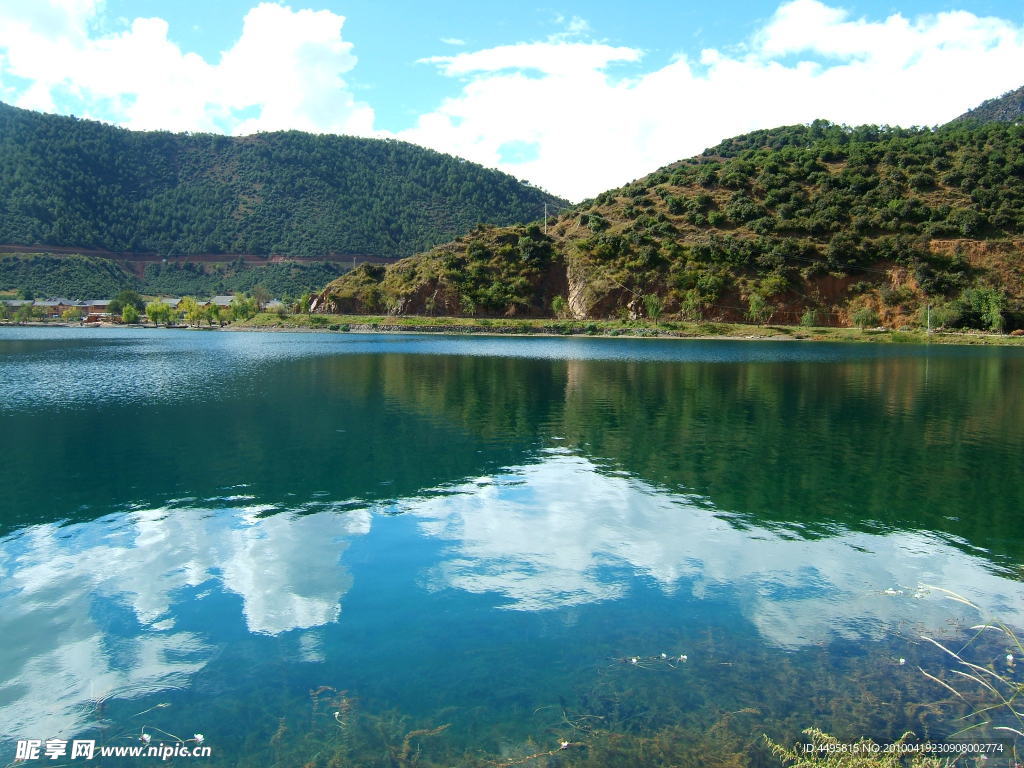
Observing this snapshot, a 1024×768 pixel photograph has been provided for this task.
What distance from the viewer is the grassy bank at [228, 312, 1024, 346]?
291 feet

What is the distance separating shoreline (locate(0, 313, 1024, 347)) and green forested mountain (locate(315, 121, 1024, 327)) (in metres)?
3.68

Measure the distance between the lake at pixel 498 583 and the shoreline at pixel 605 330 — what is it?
66436 mm

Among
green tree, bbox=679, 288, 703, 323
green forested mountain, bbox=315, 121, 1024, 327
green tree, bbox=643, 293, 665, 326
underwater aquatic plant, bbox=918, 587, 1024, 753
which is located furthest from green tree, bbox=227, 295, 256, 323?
underwater aquatic plant, bbox=918, 587, 1024, 753

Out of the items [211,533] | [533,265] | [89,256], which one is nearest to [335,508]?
[211,533]

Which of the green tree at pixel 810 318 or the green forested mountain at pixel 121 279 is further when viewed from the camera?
the green forested mountain at pixel 121 279

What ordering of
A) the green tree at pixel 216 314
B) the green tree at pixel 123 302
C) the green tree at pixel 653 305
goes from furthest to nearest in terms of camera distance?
the green tree at pixel 123 302, the green tree at pixel 216 314, the green tree at pixel 653 305

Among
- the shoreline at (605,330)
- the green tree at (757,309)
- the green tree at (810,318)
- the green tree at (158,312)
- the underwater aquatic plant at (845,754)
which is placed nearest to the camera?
the underwater aquatic plant at (845,754)

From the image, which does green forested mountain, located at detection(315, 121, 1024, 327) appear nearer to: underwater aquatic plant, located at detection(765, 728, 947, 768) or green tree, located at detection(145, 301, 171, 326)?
green tree, located at detection(145, 301, 171, 326)

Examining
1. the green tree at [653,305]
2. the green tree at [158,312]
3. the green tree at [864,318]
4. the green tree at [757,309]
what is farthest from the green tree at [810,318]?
the green tree at [158,312]

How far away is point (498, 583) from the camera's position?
12516 mm

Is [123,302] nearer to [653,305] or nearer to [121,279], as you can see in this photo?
[121,279]

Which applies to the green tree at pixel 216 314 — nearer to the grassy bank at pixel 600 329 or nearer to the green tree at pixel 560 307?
the grassy bank at pixel 600 329

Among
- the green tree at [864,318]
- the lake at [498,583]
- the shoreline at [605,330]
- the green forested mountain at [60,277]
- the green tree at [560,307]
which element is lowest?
the lake at [498,583]

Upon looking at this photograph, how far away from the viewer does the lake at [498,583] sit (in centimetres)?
834
